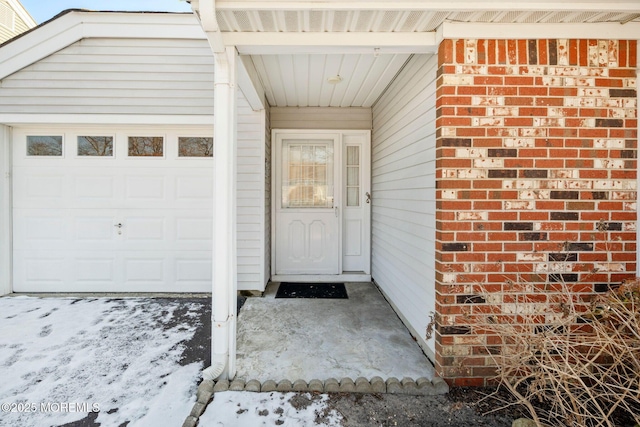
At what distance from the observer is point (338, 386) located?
6.85ft

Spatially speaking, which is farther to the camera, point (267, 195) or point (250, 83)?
point (267, 195)

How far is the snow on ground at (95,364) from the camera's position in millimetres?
1906

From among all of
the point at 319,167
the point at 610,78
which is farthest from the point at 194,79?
the point at 610,78

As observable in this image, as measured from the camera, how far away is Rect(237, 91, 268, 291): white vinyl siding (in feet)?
13.0

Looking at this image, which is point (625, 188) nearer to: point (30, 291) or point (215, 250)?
point (215, 250)

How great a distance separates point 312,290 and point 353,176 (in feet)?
5.75

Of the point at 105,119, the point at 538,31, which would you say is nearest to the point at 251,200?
the point at 105,119

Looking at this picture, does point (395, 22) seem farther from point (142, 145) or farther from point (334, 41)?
point (142, 145)

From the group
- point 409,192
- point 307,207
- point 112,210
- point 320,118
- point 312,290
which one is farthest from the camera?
point 307,207

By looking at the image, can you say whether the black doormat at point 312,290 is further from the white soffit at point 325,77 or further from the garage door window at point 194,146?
the white soffit at point 325,77

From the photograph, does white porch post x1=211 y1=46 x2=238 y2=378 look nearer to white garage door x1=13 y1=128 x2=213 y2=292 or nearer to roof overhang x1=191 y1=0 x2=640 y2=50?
roof overhang x1=191 y1=0 x2=640 y2=50

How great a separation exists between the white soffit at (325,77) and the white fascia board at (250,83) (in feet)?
0.32

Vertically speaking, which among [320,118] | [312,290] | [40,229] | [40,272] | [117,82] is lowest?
[312,290]

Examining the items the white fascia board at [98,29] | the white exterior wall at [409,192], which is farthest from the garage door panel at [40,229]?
the white exterior wall at [409,192]
